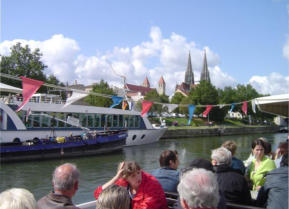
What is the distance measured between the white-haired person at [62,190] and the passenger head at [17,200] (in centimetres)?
73

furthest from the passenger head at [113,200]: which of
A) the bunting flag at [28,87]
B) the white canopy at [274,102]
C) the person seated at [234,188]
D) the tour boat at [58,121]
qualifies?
the tour boat at [58,121]

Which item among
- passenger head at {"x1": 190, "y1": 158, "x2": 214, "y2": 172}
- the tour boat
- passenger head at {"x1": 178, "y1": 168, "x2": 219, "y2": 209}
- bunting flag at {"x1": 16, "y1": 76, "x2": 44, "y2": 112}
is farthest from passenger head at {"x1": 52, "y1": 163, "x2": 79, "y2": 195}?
the tour boat

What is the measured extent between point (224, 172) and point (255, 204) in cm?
58

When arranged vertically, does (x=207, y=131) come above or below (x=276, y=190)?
below

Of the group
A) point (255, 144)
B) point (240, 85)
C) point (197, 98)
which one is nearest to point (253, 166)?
point (255, 144)

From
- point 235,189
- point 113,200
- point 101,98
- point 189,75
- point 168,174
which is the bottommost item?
point 235,189

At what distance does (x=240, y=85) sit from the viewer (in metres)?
89.6

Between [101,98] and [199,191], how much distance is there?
4832 cm

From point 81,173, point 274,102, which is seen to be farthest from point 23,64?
point 274,102

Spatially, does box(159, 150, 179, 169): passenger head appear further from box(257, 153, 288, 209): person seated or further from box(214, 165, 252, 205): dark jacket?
box(257, 153, 288, 209): person seated

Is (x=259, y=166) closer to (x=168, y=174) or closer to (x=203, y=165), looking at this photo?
(x=203, y=165)

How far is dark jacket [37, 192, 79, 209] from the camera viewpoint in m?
2.78

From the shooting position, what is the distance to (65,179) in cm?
293

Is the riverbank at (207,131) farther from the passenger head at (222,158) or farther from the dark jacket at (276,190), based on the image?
the dark jacket at (276,190)
